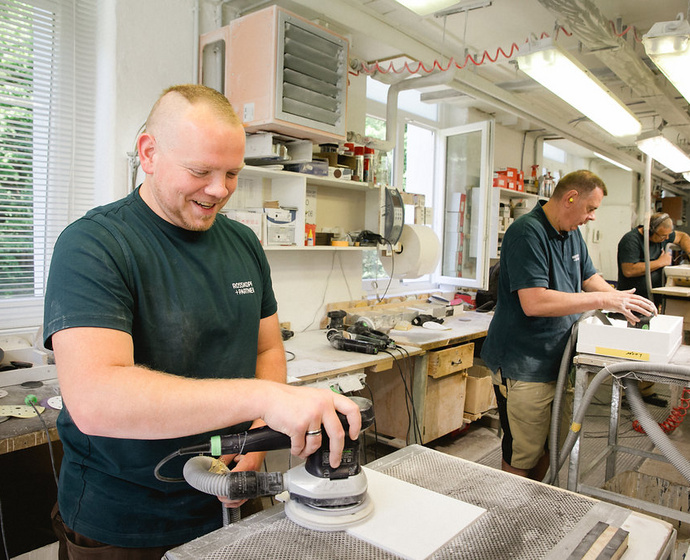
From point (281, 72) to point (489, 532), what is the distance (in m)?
2.40

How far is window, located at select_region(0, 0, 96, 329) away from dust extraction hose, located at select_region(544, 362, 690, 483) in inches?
98.5

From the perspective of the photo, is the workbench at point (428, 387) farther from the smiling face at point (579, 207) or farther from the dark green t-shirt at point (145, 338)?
the dark green t-shirt at point (145, 338)

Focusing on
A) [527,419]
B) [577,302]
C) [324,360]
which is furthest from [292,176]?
[527,419]

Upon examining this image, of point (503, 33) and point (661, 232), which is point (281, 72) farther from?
point (661, 232)

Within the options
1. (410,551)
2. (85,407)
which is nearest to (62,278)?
(85,407)

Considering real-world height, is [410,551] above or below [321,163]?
below

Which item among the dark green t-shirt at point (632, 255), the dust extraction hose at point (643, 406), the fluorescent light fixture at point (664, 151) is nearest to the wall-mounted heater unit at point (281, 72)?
the dust extraction hose at point (643, 406)

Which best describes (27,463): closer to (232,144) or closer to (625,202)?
(232,144)

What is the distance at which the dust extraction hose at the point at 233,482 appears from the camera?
86cm

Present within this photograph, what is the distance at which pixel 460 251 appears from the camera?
549 centimetres

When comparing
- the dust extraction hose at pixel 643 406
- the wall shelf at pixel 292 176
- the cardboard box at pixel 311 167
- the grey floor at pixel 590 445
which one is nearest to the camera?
the dust extraction hose at pixel 643 406

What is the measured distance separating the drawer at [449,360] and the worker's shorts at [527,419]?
0.70 metres

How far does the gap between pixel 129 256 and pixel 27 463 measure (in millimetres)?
1881

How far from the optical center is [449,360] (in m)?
3.35
